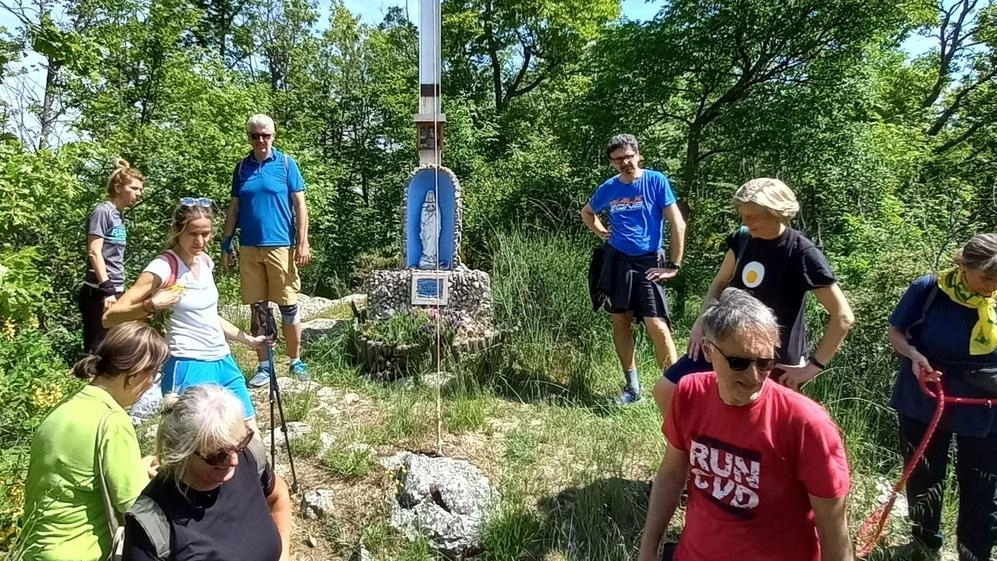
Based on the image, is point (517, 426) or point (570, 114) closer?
point (517, 426)

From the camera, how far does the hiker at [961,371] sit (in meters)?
2.44

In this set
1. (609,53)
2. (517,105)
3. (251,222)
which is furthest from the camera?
(517,105)

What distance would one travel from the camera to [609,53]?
8.38 meters

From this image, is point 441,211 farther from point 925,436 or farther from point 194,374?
point 925,436

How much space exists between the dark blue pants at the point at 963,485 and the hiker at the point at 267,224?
370 cm

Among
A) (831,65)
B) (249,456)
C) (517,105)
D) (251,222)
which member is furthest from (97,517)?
(517,105)

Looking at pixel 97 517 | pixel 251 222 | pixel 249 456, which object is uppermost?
pixel 251 222

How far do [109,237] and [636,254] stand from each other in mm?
3634

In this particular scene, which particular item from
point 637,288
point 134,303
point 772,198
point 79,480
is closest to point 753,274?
point 772,198

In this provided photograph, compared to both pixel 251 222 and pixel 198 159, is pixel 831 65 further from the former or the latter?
pixel 198 159

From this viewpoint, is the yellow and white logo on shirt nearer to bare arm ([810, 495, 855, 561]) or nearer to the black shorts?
bare arm ([810, 495, 855, 561])

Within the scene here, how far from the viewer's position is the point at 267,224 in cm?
427

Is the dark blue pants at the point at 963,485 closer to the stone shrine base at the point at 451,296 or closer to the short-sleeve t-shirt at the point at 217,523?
Answer: the short-sleeve t-shirt at the point at 217,523

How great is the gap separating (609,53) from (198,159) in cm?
544
